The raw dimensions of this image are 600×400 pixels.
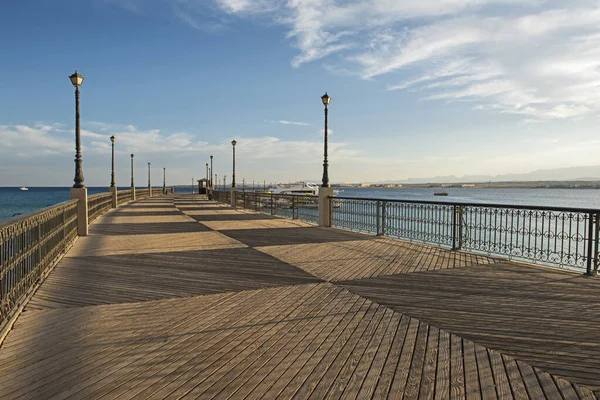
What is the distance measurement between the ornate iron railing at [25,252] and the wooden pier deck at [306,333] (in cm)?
25

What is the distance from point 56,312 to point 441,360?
4.29 metres

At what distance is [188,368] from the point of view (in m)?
A: 3.12

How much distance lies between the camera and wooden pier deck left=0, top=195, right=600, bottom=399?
2.87 meters

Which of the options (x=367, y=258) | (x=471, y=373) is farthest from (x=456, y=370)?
(x=367, y=258)

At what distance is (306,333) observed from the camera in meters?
3.86

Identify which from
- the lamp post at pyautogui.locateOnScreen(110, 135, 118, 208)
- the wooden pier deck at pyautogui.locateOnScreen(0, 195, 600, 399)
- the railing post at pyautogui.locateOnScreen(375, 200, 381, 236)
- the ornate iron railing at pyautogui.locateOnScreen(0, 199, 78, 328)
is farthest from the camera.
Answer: the lamp post at pyautogui.locateOnScreen(110, 135, 118, 208)

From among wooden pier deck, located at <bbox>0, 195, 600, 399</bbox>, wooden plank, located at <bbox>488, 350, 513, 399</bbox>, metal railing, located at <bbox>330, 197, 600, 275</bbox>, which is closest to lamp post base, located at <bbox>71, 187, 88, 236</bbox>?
wooden pier deck, located at <bbox>0, 195, 600, 399</bbox>

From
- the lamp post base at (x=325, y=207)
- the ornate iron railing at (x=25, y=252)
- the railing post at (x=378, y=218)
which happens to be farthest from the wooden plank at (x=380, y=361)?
the lamp post base at (x=325, y=207)

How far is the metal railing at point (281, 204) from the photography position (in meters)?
16.9

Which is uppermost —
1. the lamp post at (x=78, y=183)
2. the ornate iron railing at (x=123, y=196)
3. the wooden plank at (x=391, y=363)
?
the lamp post at (x=78, y=183)

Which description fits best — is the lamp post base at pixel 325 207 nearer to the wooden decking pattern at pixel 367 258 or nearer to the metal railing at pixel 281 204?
the metal railing at pixel 281 204

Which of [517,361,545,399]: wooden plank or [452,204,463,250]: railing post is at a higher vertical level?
[452,204,463,250]: railing post

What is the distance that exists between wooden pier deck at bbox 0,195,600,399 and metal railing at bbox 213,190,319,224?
29.5 feet

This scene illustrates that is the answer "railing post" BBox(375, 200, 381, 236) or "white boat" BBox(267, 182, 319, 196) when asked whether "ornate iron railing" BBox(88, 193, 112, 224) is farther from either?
"white boat" BBox(267, 182, 319, 196)
